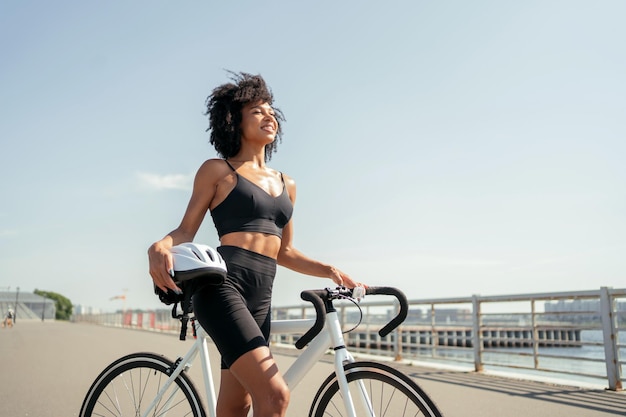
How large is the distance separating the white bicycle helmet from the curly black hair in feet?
2.83

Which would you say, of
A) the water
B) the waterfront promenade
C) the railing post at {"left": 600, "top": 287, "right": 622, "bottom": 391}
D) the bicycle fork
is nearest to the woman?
the bicycle fork

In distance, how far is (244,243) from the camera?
2.42 meters

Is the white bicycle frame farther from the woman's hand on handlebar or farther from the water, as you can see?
the water

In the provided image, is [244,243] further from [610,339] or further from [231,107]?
[610,339]

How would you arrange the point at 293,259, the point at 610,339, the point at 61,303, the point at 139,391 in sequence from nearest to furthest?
1. the point at 293,259
2. the point at 139,391
3. the point at 610,339
4. the point at 61,303

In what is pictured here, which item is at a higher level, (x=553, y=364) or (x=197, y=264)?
(x=197, y=264)

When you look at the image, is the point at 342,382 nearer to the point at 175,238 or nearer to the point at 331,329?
the point at 331,329

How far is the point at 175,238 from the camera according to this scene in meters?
2.32

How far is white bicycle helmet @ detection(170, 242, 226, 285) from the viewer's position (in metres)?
2.03

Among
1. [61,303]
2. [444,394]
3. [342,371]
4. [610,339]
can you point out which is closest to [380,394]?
[342,371]

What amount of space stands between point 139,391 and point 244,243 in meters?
1.10

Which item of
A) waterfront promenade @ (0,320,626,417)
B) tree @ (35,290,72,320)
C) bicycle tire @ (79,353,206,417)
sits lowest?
waterfront promenade @ (0,320,626,417)

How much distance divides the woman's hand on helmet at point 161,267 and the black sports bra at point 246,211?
43 centimetres

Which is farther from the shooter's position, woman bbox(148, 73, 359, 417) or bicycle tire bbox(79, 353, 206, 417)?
bicycle tire bbox(79, 353, 206, 417)
